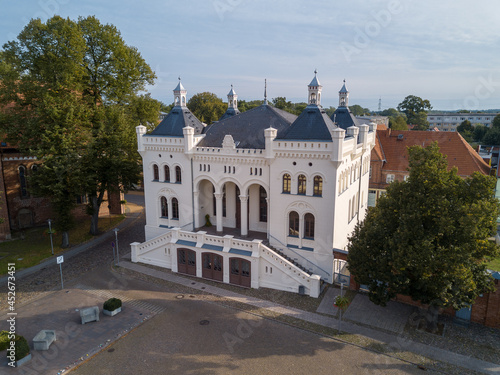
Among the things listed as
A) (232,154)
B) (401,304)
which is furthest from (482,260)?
(232,154)

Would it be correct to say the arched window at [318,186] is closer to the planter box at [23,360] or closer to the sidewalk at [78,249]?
the planter box at [23,360]

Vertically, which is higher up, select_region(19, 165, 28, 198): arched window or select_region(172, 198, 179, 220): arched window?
select_region(19, 165, 28, 198): arched window

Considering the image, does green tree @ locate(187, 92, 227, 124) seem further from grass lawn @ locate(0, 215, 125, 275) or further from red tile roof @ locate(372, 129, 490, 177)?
grass lawn @ locate(0, 215, 125, 275)

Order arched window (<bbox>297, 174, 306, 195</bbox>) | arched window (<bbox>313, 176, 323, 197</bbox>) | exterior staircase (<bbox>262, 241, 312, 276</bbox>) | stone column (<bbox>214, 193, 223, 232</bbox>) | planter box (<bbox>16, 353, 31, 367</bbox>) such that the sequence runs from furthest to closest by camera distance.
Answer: stone column (<bbox>214, 193, 223, 232</bbox>), exterior staircase (<bbox>262, 241, 312, 276</bbox>), arched window (<bbox>297, 174, 306, 195</bbox>), arched window (<bbox>313, 176, 323, 197</bbox>), planter box (<bbox>16, 353, 31, 367</bbox>)

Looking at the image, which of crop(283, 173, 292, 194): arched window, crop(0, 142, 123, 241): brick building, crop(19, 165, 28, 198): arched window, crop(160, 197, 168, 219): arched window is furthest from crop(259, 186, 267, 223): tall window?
crop(19, 165, 28, 198): arched window

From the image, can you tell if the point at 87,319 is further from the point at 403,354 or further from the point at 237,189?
the point at 403,354

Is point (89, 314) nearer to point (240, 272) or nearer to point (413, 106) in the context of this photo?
point (240, 272)

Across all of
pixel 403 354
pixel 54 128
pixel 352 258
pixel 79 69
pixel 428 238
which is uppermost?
pixel 79 69

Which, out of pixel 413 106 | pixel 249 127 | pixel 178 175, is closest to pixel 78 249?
pixel 178 175
